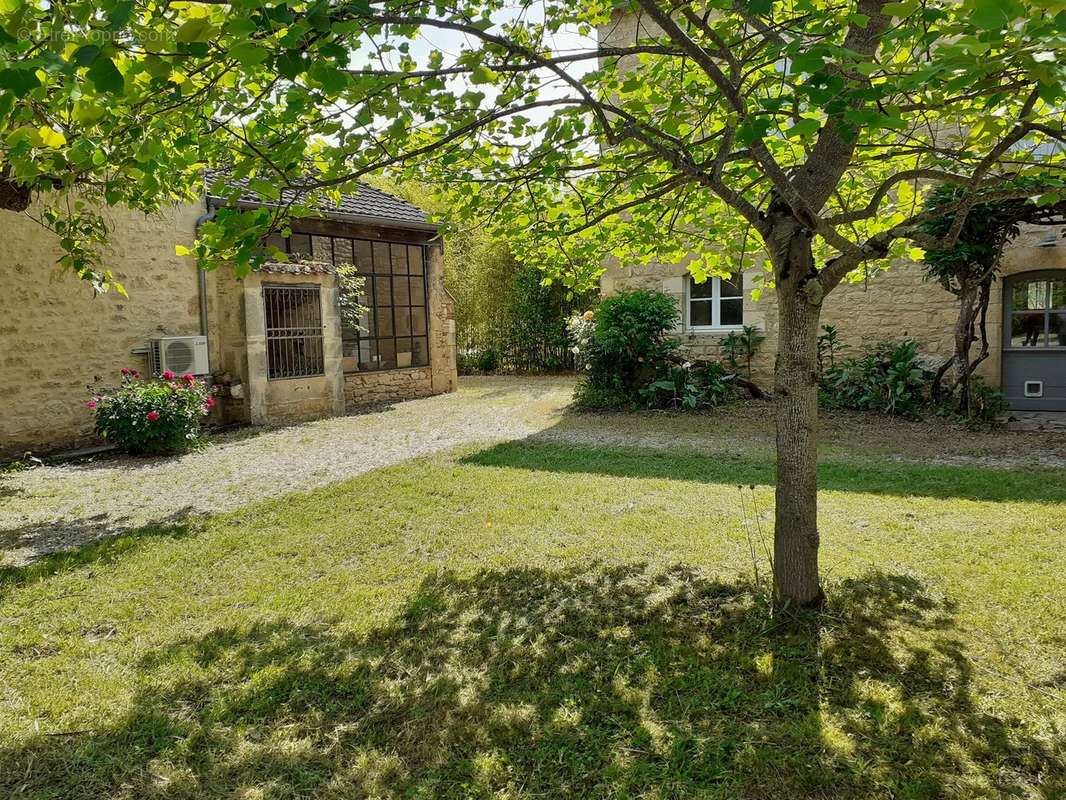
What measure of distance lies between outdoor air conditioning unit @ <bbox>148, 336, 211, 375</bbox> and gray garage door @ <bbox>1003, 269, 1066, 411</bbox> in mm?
11818

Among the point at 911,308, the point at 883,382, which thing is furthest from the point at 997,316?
the point at 883,382

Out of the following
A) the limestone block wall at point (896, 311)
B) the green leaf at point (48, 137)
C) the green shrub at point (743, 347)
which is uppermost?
the green leaf at point (48, 137)

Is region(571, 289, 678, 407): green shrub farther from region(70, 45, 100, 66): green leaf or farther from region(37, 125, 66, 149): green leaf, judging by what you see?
region(70, 45, 100, 66): green leaf

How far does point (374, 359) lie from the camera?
12672 mm

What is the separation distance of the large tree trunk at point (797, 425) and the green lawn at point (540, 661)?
0.25 metres

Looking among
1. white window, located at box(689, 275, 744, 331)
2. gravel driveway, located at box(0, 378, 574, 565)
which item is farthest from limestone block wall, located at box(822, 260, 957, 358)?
gravel driveway, located at box(0, 378, 574, 565)

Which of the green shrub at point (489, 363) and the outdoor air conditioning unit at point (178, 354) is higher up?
the outdoor air conditioning unit at point (178, 354)

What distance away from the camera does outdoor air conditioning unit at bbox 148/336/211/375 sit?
887cm

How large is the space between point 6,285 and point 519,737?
8373 mm

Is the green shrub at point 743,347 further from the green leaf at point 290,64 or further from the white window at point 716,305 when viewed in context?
the green leaf at point 290,64

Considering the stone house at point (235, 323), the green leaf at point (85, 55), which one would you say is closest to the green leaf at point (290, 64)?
the green leaf at point (85, 55)

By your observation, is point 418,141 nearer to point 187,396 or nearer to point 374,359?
point 187,396

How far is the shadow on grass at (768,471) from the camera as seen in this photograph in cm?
551

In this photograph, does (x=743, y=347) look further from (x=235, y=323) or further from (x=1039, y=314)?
(x=235, y=323)
